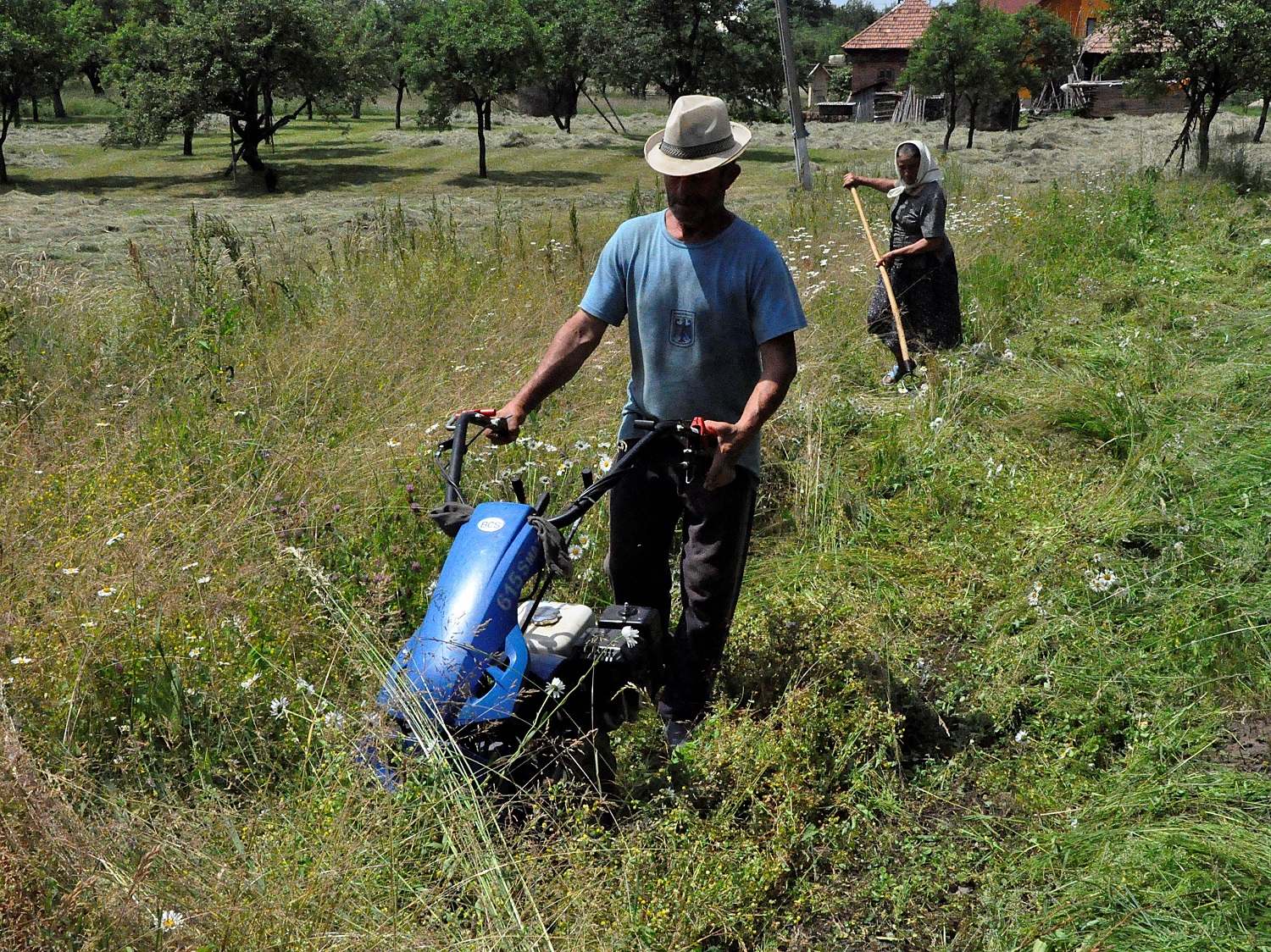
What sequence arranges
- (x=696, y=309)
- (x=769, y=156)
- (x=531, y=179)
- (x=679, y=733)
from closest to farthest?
(x=696, y=309) → (x=679, y=733) → (x=531, y=179) → (x=769, y=156)

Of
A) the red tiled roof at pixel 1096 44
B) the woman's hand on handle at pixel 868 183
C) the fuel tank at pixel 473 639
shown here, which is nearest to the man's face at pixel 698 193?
the fuel tank at pixel 473 639

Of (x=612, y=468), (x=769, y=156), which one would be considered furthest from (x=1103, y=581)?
(x=769, y=156)

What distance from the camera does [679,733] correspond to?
11.7 ft

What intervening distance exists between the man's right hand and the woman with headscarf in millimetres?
4789

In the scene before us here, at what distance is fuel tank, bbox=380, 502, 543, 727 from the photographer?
8.43 feet

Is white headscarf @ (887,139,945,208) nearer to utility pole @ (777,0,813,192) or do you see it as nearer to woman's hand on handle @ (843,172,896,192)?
woman's hand on handle @ (843,172,896,192)

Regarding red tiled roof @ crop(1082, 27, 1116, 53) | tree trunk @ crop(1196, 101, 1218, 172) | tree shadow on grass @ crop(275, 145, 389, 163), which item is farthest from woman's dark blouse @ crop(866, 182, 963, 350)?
red tiled roof @ crop(1082, 27, 1116, 53)

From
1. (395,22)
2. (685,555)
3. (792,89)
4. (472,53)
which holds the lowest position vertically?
(685,555)

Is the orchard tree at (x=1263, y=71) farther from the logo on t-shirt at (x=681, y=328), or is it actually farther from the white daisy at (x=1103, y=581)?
the logo on t-shirt at (x=681, y=328)

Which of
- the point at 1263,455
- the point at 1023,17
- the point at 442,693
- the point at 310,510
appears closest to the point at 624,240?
the point at 442,693

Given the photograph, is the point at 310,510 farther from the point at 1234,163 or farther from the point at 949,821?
the point at 1234,163

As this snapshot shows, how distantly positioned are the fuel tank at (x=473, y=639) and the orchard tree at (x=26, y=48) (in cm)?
2965

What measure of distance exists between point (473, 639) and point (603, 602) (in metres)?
1.94

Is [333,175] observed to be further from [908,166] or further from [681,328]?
[681,328]
